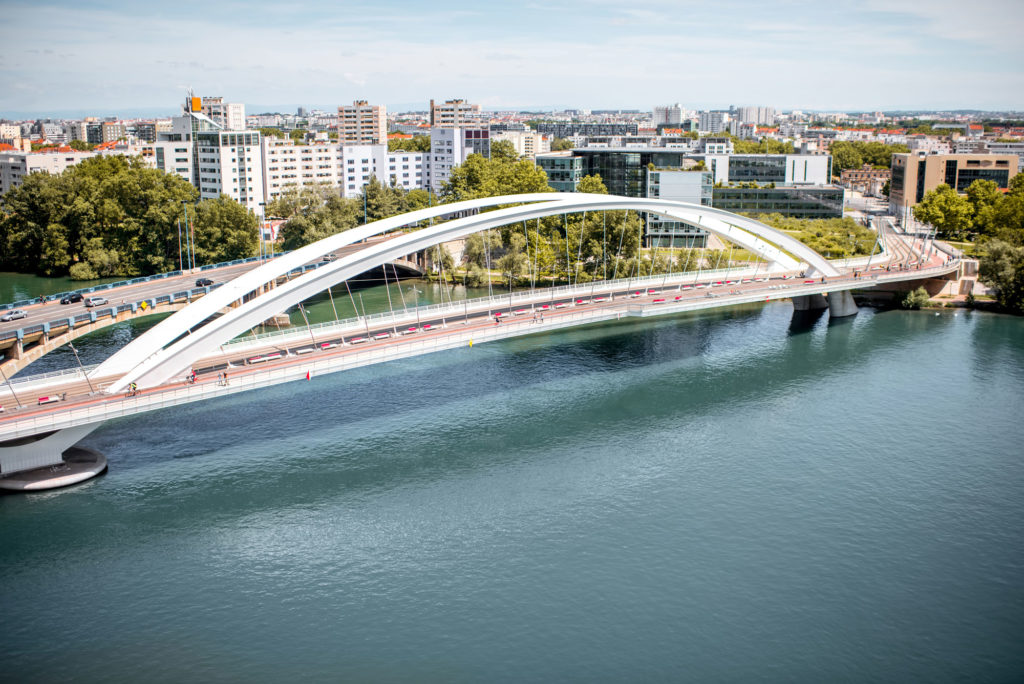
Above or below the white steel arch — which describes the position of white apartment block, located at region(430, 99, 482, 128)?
above

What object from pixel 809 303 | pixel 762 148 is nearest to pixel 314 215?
pixel 809 303

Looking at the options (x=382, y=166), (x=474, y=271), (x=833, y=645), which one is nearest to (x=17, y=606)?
(x=833, y=645)

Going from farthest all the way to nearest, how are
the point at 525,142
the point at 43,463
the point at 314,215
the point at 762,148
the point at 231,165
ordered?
the point at 762,148 < the point at 525,142 < the point at 231,165 < the point at 314,215 < the point at 43,463

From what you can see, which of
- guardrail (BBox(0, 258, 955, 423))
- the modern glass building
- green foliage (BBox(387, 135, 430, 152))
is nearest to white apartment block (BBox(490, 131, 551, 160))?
green foliage (BBox(387, 135, 430, 152))

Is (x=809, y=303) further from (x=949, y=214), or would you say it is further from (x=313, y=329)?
(x=949, y=214)

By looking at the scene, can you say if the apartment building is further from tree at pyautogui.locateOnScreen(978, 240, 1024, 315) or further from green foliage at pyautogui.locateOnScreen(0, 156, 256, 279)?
tree at pyautogui.locateOnScreen(978, 240, 1024, 315)

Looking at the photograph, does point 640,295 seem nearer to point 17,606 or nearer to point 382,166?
point 17,606

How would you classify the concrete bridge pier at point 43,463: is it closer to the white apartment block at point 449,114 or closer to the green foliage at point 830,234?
the green foliage at point 830,234
